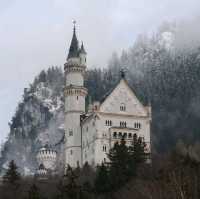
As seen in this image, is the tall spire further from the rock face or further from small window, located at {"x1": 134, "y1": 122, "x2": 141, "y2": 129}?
the rock face

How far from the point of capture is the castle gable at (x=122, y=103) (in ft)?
304

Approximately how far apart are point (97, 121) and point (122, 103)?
15.1 ft

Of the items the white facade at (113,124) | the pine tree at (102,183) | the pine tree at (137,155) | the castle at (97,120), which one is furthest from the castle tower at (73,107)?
the pine tree at (102,183)

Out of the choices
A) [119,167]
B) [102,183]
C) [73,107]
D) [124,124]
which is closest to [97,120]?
[124,124]

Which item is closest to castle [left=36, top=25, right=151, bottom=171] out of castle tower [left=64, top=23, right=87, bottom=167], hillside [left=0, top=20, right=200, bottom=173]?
castle tower [left=64, top=23, right=87, bottom=167]

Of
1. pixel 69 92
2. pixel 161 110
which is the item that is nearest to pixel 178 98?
pixel 161 110

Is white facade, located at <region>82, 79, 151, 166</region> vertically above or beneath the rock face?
beneath

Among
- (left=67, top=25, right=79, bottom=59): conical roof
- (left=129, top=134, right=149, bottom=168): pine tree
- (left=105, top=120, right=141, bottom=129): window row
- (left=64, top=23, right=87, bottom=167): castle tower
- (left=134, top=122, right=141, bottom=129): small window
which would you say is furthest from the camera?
(left=67, top=25, right=79, bottom=59): conical roof

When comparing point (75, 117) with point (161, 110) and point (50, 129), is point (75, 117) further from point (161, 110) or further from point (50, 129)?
point (50, 129)

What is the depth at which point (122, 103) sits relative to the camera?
93.2 m

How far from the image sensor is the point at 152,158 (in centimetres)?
7712

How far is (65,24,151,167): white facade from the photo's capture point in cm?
9088

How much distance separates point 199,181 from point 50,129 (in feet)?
412

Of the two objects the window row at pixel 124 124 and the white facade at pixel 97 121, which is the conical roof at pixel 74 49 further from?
the window row at pixel 124 124
